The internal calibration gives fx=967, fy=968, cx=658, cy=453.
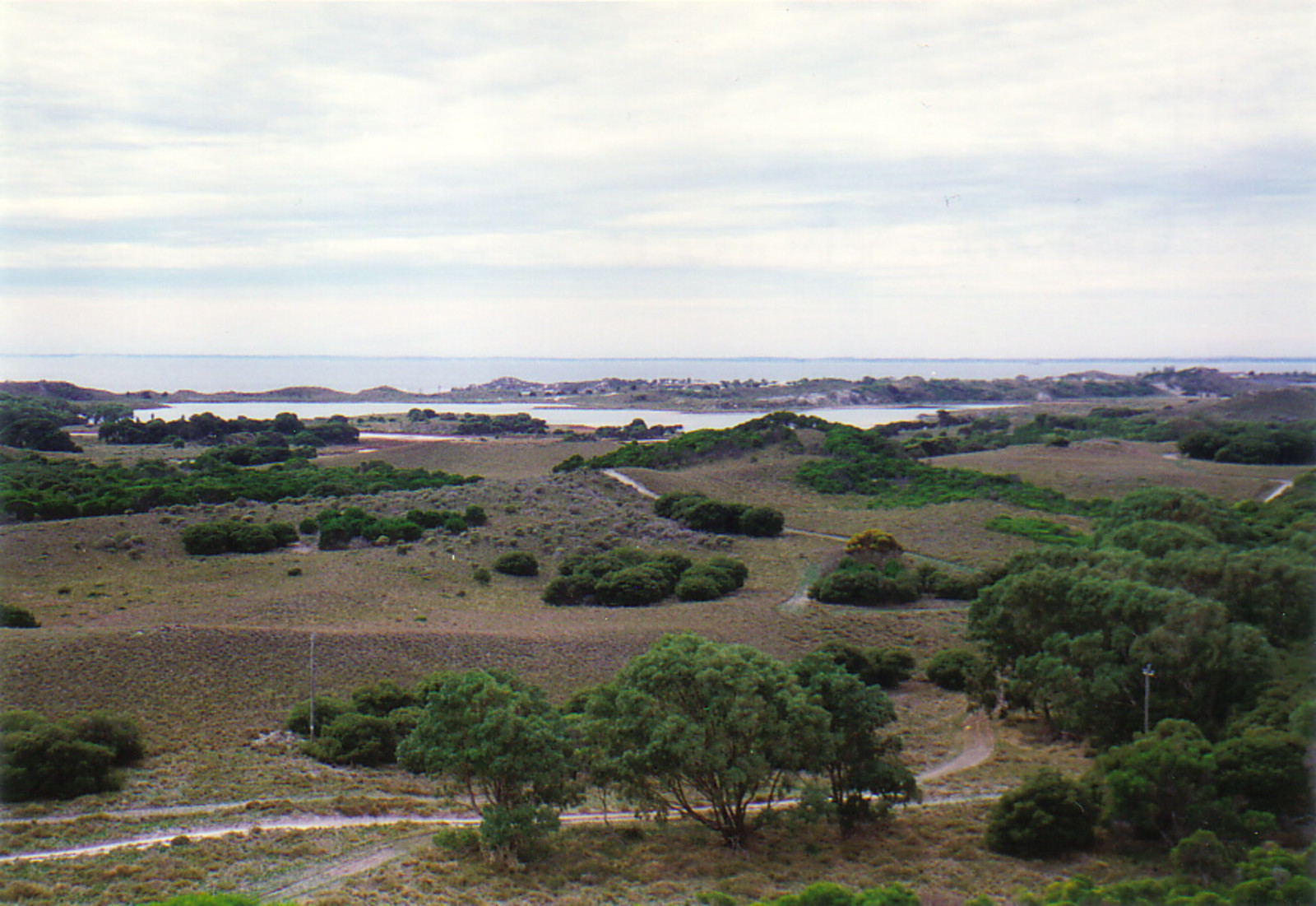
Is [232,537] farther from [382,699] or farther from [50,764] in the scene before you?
[50,764]

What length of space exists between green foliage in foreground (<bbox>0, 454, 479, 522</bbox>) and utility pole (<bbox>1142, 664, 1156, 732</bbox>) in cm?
3624

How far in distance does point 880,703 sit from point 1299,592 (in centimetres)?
1045

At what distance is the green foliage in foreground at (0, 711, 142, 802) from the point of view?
14930mm

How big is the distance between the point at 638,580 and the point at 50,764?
697 inches

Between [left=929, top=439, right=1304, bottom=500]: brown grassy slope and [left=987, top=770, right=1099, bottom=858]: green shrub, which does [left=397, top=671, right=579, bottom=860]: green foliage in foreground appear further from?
[left=929, top=439, right=1304, bottom=500]: brown grassy slope

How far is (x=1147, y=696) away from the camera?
1659cm

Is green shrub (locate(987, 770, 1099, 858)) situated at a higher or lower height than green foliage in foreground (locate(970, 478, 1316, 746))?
lower

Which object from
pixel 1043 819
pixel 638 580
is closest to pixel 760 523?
pixel 638 580

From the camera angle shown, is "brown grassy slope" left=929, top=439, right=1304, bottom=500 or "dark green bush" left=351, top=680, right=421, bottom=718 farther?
"brown grassy slope" left=929, top=439, right=1304, bottom=500

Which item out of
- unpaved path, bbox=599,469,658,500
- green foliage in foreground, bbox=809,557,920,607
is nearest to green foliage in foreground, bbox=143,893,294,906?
green foliage in foreground, bbox=809,557,920,607

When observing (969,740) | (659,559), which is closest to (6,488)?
(659,559)

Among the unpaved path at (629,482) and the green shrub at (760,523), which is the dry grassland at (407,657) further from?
the unpaved path at (629,482)

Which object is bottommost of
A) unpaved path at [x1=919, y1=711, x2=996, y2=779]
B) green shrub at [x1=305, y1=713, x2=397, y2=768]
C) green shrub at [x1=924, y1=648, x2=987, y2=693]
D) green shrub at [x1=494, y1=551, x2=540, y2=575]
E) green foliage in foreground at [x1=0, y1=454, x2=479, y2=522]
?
unpaved path at [x1=919, y1=711, x2=996, y2=779]

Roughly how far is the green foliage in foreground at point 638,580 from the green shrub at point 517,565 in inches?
39.4
